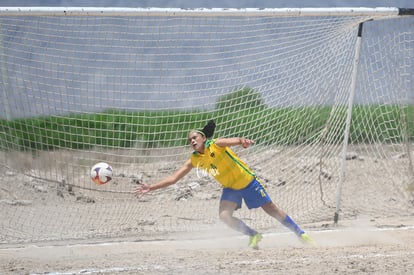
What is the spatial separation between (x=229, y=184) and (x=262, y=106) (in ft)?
4.49

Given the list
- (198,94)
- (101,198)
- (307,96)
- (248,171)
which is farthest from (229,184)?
(101,198)

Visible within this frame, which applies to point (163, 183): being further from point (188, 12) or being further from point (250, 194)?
point (188, 12)

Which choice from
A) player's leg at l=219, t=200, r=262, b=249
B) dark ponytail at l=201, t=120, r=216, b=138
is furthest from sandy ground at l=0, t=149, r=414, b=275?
dark ponytail at l=201, t=120, r=216, b=138

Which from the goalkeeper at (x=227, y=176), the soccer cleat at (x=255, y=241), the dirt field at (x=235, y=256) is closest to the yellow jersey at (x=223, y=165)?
the goalkeeper at (x=227, y=176)

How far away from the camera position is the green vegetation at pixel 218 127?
803 cm

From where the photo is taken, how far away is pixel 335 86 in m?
8.48

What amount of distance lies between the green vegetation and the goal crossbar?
1.18 meters

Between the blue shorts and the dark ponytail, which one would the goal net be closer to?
the dark ponytail

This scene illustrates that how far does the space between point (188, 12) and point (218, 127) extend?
6.30 feet

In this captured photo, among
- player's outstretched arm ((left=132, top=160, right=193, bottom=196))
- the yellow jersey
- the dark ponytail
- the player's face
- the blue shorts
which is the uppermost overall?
the dark ponytail

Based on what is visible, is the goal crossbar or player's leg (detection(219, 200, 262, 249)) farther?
player's leg (detection(219, 200, 262, 249))

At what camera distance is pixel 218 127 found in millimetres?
8711

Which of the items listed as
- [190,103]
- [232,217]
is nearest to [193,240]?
[232,217]

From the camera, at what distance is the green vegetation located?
8.03 meters
